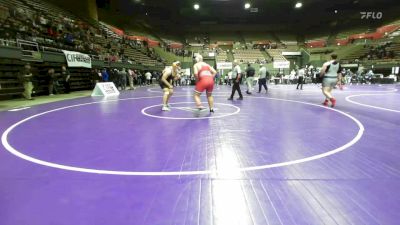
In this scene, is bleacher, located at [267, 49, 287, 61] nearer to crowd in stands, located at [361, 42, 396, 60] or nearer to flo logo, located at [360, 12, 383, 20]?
crowd in stands, located at [361, 42, 396, 60]

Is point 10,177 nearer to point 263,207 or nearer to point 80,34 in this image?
point 263,207

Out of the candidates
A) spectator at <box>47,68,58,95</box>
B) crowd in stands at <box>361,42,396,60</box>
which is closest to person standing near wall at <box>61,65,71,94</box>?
spectator at <box>47,68,58,95</box>

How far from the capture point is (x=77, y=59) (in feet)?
57.7

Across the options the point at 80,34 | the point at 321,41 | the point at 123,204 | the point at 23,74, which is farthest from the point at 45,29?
the point at 321,41

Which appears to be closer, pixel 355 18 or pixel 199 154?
pixel 199 154

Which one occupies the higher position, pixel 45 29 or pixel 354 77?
pixel 45 29

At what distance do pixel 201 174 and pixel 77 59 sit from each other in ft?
54.6

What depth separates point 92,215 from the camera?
237 centimetres

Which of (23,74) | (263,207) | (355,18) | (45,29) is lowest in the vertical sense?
(263,207)

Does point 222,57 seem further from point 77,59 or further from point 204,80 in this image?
point 204,80

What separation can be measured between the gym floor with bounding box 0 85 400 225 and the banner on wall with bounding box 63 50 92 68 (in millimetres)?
11736

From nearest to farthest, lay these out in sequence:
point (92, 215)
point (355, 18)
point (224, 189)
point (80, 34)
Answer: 1. point (92, 215)
2. point (224, 189)
3. point (80, 34)
4. point (355, 18)

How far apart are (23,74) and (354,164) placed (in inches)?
546

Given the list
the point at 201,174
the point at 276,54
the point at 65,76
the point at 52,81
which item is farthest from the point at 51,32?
the point at 276,54
